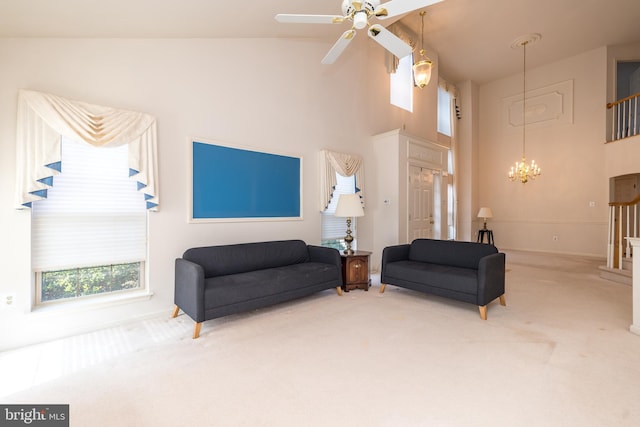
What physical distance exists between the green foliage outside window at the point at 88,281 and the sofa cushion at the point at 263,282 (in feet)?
3.06

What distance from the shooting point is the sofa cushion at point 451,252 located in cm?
369

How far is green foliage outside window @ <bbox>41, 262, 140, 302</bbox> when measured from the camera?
107 inches

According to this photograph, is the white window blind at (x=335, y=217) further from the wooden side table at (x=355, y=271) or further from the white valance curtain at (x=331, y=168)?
the wooden side table at (x=355, y=271)

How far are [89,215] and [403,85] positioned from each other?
6306 mm

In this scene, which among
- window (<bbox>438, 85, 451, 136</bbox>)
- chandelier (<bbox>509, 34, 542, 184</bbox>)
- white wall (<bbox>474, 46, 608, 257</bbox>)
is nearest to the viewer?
chandelier (<bbox>509, 34, 542, 184</bbox>)

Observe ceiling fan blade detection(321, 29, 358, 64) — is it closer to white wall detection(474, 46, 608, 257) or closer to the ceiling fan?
the ceiling fan

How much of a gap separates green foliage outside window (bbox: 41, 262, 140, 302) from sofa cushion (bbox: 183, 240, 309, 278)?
0.64 metres

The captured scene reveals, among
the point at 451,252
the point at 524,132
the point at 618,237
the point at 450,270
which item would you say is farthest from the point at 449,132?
the point at 450,270

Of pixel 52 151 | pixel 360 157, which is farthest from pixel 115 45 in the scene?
pixel 360 157

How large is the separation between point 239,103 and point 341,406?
362 cm

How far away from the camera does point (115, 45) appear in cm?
289

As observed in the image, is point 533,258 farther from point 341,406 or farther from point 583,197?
point 341,406

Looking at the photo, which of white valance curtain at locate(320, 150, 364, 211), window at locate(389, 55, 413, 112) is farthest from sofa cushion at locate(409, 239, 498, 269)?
window at locate(389, 55, 413, 112)

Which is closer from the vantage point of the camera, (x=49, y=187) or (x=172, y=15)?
(x=49, y=187)
